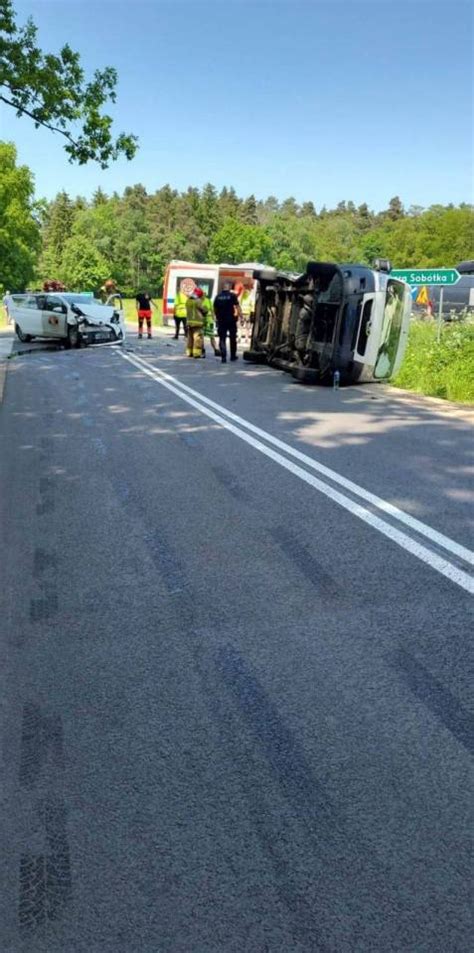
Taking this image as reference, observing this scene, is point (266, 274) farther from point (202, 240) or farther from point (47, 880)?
point (202, 240)

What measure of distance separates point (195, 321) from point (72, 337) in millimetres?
5733

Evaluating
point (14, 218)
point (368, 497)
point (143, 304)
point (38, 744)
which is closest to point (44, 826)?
point (38, 744)

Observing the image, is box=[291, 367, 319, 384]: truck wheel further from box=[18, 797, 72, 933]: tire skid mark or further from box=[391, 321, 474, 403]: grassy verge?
box=[18, 797, 72, 933]: tire skid mark

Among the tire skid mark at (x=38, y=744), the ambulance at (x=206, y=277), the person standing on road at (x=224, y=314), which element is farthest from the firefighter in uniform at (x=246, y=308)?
the tire skid mark at (x=38, y=744)

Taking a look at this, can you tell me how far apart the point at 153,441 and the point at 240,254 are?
119999 mm

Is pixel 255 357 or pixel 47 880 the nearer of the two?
pixel 47 880

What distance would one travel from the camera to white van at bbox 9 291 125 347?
2456cm

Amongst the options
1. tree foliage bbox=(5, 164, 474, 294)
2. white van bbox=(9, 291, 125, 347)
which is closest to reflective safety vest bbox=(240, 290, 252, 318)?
white van bbox=(9, 291, 125, 347)

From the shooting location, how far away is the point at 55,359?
21.0m

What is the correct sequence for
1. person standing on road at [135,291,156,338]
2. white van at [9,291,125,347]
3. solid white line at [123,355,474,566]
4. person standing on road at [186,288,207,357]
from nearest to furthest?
1. solid white line at [123,355,474,566]
2. person standing on road at [186,288,207,357]
3. white van at [9,291,125,347]
4. person standing on road at [135,291,156,338]

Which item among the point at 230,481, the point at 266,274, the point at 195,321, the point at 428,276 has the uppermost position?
the point at 428,276

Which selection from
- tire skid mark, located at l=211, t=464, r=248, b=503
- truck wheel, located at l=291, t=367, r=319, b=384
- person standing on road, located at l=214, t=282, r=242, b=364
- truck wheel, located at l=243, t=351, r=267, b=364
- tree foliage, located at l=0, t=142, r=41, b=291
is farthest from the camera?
tree foliage, located at l=0, t=142, r=41, b=291

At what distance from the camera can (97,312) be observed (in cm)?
2552

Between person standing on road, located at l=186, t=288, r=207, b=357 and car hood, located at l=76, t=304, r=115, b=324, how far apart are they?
491 centimetres
